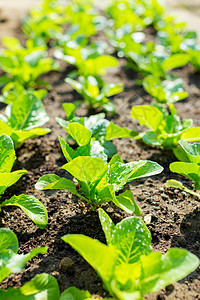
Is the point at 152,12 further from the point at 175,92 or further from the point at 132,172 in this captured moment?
the point at 132,172

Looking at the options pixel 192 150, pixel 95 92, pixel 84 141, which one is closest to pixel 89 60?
pixel 95 92

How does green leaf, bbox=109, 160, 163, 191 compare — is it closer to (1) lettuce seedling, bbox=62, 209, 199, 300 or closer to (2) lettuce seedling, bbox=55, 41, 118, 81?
(1) lettuce seedling, bbox=62, 209, 199, 300

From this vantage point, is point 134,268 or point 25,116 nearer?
point 134,268

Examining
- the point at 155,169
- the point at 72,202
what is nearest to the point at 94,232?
the point at 72,202

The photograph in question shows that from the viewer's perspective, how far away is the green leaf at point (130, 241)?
53.1 inches

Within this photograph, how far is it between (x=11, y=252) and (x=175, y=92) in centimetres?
193

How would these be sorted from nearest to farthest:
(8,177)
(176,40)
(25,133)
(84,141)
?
1. (8,177)
2. (84,141)
3. (25,133)
4. (176,40)

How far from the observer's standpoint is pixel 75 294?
49.2 inches

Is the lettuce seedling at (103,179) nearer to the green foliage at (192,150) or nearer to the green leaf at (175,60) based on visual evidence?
the green foliage at (192,150)

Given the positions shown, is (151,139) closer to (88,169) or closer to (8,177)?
(88,169)

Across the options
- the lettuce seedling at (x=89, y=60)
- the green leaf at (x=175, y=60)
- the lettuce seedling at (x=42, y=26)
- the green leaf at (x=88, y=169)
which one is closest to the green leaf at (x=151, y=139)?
the green leaf at (x=88, y=169)

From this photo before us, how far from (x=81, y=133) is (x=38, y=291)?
0.80 meters

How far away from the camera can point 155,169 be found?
1571 millimetres

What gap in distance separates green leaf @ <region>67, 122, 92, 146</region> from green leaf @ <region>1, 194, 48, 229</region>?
0.41 metres
